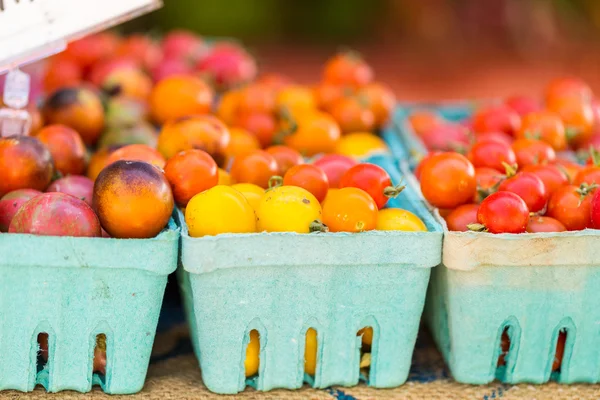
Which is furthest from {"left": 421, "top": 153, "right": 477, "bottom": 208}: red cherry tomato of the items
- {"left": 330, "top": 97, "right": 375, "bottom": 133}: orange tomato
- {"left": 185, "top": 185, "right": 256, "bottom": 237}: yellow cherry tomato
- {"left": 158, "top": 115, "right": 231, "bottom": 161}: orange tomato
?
{"left": 330, "top": 97, "right": 375, "bottom": 133}: orange tomato

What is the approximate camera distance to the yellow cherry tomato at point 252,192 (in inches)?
68.7

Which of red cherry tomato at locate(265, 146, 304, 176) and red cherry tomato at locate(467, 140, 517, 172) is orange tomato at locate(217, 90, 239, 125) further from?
red cherry tomato at locate(467, 140, 517, 172)

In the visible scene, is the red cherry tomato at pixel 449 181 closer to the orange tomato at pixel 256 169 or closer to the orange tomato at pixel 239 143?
the orange tomato at pixel 256 169

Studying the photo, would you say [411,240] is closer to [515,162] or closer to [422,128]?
[515,162]

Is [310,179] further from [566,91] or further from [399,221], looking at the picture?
[566,91]

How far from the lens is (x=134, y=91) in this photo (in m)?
2.59

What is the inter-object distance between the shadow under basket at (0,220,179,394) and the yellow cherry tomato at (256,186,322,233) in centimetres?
19

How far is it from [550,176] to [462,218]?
264mm

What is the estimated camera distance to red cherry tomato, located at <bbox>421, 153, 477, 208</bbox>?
1.78m

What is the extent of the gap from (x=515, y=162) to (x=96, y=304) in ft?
3.56

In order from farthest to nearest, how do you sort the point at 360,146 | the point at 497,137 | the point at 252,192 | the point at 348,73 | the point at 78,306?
the point at 348,73 < the point at 360,146 < the point at 497,137 < the point at 252,192 < the point at 78,306

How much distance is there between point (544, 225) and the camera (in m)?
1.67

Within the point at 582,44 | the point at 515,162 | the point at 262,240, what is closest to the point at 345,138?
the point at 515,162

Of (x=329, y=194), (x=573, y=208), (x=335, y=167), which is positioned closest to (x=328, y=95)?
(x=335, y=167)
